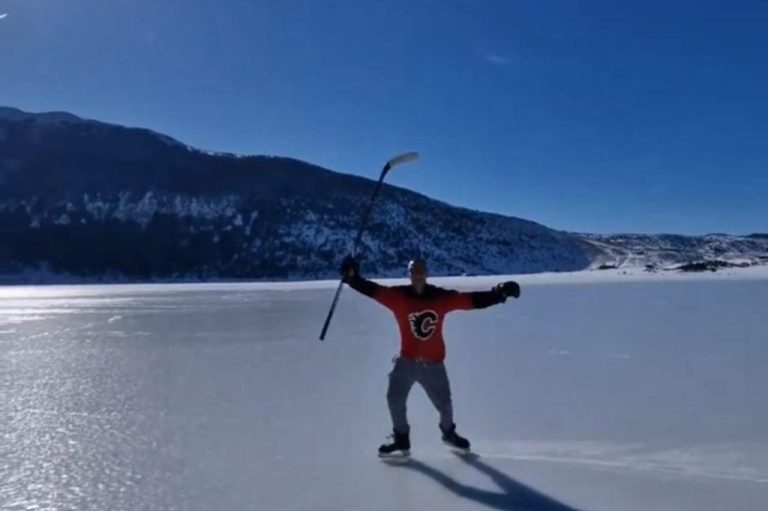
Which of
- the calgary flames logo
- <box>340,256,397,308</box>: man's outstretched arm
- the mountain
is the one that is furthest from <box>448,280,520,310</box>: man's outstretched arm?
the mountain

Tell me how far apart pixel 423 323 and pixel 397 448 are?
31.4 inches

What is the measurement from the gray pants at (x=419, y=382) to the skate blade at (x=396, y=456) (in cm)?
14

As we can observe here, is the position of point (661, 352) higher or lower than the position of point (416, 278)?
lower

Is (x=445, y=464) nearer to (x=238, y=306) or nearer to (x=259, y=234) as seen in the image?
(x=238, y=306)

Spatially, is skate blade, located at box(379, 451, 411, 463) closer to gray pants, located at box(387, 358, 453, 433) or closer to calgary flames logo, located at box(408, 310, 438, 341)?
gray pants, located at box(387, 358, 453, 433)

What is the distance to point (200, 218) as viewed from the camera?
222ft

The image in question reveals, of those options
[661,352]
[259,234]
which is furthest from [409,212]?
[661,352]

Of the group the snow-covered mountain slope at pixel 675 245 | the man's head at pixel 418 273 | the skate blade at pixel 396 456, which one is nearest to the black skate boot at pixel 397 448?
the skate blade at pixel 396 456

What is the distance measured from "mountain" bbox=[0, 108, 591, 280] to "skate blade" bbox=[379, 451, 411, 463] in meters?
52.5

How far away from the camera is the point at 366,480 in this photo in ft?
13.3

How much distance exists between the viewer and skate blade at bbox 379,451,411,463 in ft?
14.7

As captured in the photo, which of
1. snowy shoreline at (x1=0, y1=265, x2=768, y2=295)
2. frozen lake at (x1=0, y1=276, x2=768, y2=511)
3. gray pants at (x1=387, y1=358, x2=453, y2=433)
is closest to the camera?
frozen lake at (x1=0, y1=276, x2=768, y2=511)

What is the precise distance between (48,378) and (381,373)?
3438 mm

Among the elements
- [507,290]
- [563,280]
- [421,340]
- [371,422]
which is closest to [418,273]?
[421,340]
